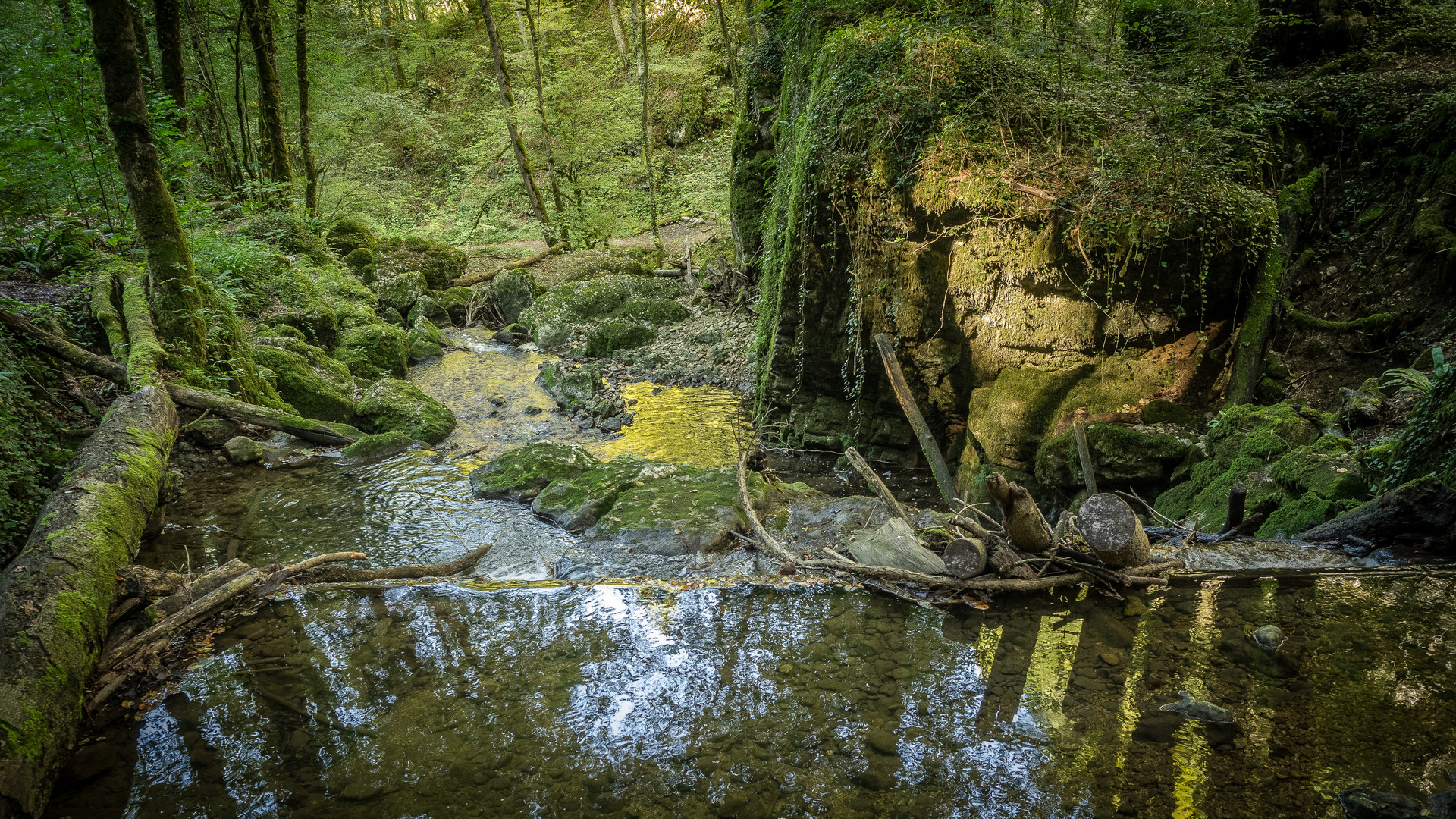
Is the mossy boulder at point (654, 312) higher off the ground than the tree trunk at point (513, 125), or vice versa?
the tree trunk at point (513, 125)

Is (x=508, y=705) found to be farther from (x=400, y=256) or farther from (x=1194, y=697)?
(x=400, y=256)

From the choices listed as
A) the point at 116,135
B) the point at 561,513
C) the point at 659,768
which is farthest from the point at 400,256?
the point at 659,768

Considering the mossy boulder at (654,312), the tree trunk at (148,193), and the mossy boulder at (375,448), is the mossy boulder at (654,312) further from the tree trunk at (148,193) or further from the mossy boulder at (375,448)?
the tree trunk at (148,193)

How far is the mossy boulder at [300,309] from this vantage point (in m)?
10.7

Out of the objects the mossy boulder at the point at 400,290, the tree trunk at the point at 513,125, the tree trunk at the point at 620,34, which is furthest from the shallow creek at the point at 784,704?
the tree trunk at the point at 620,34

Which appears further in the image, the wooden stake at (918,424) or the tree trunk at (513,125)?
the tree trunk at (513,125)

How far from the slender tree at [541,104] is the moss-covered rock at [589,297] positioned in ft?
18.7

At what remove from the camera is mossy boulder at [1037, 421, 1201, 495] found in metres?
5.97

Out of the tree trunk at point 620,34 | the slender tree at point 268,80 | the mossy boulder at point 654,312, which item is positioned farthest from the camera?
the tree trunk at point 620,34

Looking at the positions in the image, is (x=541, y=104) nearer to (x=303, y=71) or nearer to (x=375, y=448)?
(x=303, y=71)

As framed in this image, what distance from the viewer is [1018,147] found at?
6.50 metres

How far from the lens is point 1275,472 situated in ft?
17.1

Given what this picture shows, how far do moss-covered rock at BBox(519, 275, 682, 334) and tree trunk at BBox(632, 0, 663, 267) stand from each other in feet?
12.3

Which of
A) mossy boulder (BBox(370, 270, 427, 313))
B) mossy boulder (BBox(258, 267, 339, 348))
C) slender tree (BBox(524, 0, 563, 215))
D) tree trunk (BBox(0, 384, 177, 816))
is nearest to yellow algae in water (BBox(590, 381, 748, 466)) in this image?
tree trunk (BBox(0, 384, 177, 816))
